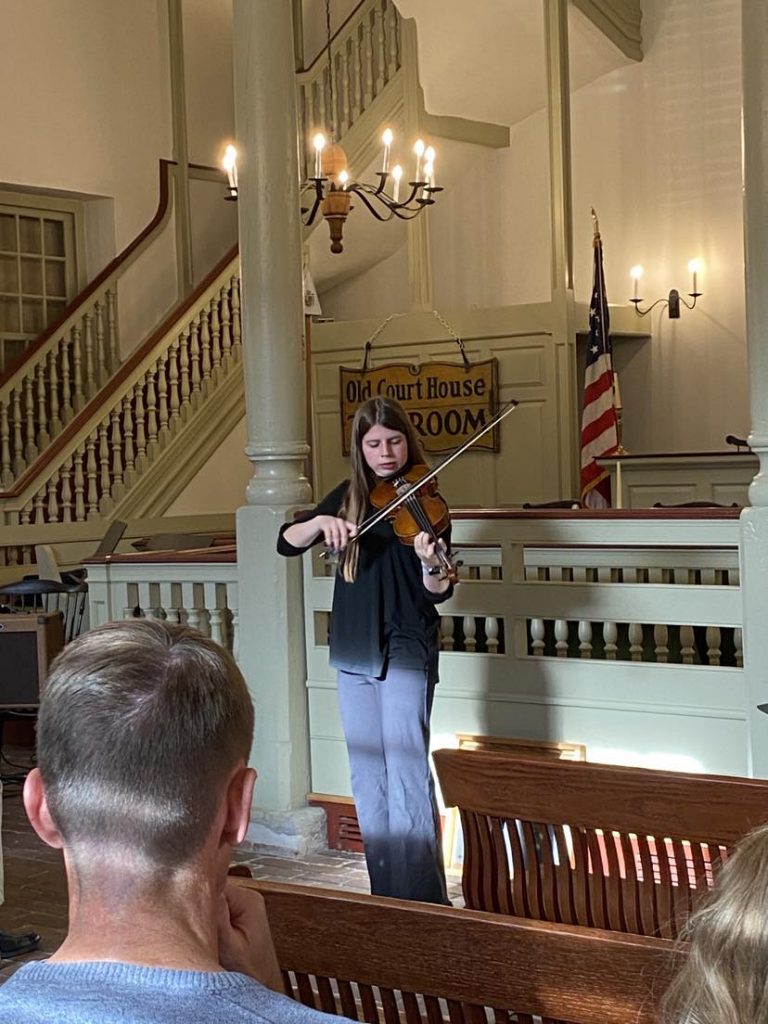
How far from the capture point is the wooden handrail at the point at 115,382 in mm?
9734

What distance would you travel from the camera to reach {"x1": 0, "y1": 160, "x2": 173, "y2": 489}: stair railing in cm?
1040

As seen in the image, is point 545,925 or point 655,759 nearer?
point 545,925

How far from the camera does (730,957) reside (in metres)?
1.08

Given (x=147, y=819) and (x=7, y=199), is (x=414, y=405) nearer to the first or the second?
(x=7, y=199)

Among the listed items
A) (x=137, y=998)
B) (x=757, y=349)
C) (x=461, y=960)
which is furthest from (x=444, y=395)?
(x=137, y=998)

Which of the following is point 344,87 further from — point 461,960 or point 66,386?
point 461,960

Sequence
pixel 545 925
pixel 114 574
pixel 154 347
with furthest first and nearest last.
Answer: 1. pixel 154 347
2. pixel 114 574
3. pixel 545 925

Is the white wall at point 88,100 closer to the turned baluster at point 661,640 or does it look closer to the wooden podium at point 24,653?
the wooden podium at point 24,653

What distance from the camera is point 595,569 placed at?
512cm

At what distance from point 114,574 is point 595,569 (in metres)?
2.13

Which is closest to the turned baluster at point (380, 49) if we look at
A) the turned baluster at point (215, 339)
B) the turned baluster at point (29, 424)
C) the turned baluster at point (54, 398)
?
the turned baluster at point (215, 339)

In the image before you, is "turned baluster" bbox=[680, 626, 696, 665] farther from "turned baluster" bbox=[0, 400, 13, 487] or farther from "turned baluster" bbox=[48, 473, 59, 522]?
"turned baluster" bbox=[0, 400, 13, 487]

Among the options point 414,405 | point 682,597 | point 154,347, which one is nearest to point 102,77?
point 154,347

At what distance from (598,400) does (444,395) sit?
4.53 feet
